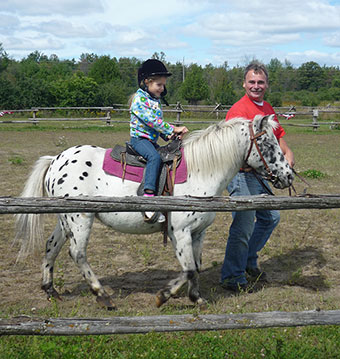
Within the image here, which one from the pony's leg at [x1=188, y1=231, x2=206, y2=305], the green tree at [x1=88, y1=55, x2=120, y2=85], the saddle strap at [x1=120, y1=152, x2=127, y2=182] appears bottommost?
the pony's leg at [x1=188, y1=231, x2=206, y2=305]

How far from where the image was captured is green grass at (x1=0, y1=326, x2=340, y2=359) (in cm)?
335

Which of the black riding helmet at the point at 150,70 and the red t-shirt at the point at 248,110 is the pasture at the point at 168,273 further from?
the black riding helmet at the point at 150,70

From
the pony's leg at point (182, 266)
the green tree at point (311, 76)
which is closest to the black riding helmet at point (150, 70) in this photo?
the pony's leg at point (182, 266)

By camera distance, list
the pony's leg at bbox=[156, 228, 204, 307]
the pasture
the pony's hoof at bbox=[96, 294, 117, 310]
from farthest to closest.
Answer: the pasture, the pony's hoof at bbox=[96, 294, 117, 310], the pony's leg at bbox=[156, 228, 204, 307]

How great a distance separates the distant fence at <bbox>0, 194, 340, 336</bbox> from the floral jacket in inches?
53.6

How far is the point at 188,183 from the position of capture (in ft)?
14.6

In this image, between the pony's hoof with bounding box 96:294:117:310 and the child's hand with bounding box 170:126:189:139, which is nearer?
the pony's hoof with bounding box 96:294:117:310

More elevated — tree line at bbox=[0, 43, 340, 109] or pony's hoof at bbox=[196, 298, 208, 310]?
tree line at bbox=[0, 43, 340, 109]

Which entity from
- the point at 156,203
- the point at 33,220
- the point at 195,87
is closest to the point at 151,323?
the point at 156,203

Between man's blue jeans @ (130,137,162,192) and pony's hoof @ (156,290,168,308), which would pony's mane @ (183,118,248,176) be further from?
pony's hoof @ (156,290,168,308)

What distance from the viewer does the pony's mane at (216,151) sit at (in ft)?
14.6

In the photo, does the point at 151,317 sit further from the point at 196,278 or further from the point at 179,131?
the point at 179,131

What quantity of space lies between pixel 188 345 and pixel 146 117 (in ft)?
7.19

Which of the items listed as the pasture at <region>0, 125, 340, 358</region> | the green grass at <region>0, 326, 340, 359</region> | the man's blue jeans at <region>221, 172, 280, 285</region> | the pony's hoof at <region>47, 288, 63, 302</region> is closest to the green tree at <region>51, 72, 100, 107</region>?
the pasture at <region>0, 125, 340, 358</region>
